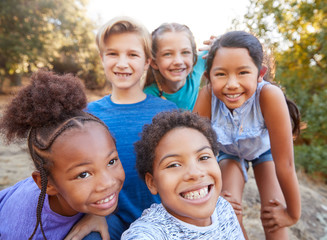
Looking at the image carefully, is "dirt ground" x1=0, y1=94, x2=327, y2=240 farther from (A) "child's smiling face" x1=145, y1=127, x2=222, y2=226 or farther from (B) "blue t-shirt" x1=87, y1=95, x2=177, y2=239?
(A) "child's smiling face" x1=145, y1=127, x2=222, y2=226

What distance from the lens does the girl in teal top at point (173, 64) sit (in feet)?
7.72

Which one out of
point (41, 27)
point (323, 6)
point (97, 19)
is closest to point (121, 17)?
point (323, 6)

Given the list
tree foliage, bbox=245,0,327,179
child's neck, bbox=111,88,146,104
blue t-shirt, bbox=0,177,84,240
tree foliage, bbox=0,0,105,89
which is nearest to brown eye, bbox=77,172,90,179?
blue t-shirt, bbox=0,177,84,240

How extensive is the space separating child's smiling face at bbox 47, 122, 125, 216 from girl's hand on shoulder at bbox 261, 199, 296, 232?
49.4 inches

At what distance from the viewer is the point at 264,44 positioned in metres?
2.18

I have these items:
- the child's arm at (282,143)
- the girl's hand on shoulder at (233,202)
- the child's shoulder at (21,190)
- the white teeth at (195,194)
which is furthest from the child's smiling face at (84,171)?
the child's arm at (282,143)

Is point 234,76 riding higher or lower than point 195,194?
higher

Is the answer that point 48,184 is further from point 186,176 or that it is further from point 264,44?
point 264,44

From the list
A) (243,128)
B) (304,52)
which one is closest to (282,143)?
(243,128)

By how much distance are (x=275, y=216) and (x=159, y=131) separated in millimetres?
1176

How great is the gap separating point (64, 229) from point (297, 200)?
62.4 inches

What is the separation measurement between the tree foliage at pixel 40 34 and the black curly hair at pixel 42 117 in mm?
13014

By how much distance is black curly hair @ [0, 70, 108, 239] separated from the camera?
134 cm

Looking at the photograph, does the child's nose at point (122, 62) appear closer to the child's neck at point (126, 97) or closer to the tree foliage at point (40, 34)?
the child's neck at point (126, 97)
